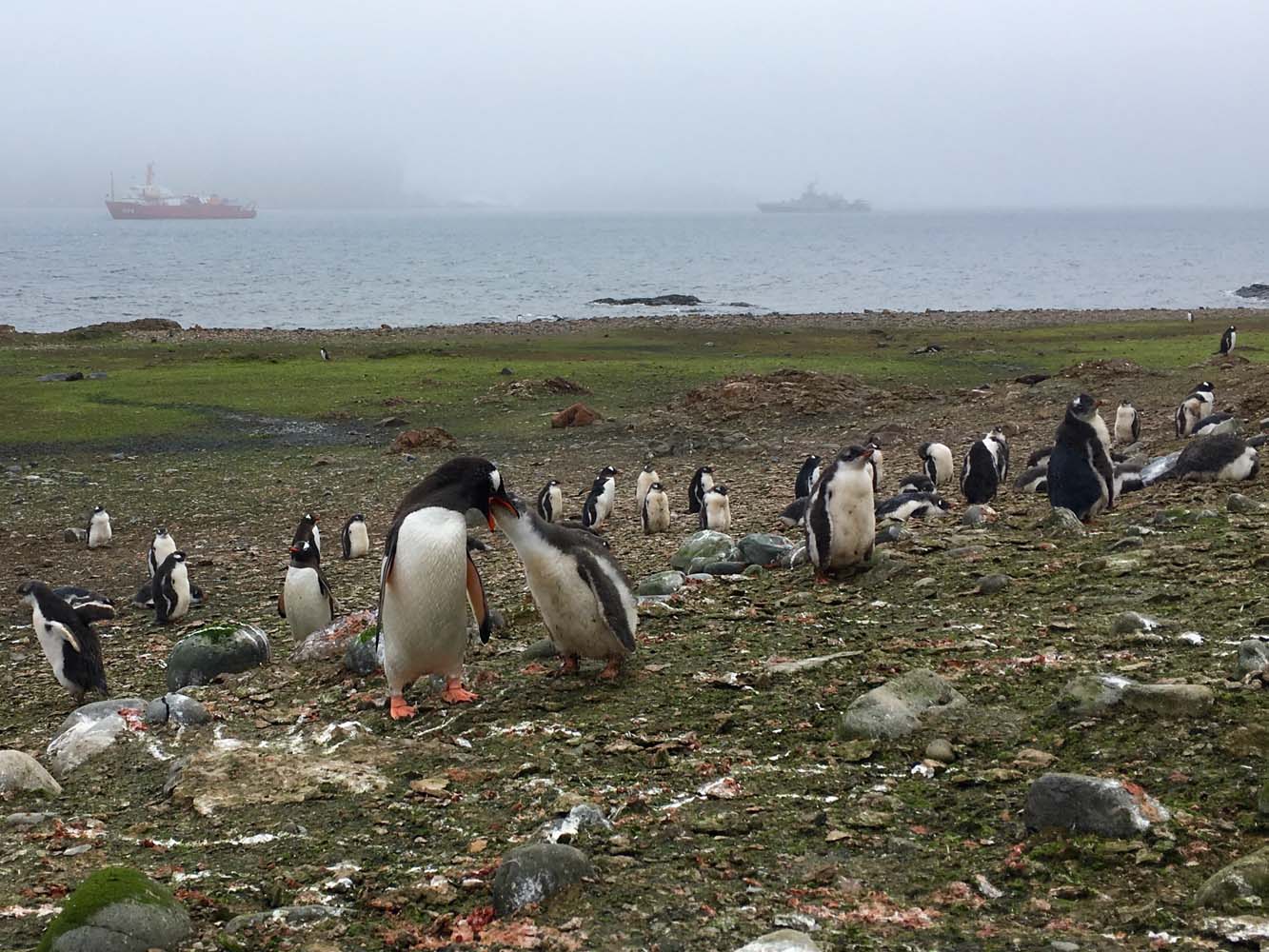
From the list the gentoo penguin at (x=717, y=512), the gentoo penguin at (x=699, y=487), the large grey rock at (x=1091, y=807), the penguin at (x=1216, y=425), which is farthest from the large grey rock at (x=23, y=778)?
the penguin at (x=1216, y=425)

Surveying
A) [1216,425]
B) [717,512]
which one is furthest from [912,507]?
[1216,425]

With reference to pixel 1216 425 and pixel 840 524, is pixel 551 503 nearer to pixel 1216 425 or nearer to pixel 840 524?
pixel 840 524

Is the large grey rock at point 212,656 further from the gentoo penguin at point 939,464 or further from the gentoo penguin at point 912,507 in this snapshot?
the gentoo penguin at point 939,464

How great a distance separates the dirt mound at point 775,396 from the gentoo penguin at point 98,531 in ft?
38.0

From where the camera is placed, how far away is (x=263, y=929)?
14.6ft

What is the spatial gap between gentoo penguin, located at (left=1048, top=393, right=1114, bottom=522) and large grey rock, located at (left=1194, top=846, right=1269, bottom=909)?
23.0ft

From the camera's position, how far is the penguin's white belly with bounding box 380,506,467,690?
22.9 feet

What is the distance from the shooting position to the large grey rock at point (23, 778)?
6.25 meters

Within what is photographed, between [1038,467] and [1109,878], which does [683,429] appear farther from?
[1109,878]

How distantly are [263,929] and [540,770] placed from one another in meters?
1.65

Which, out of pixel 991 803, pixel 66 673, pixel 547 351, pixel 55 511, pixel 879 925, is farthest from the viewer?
pixel 547 351

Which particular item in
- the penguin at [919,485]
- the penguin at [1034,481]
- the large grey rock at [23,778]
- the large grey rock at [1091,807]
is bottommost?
the large grey rock at [23,778]

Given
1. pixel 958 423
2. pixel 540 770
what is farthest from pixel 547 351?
pixel 540 770

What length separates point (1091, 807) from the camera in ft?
14.8
